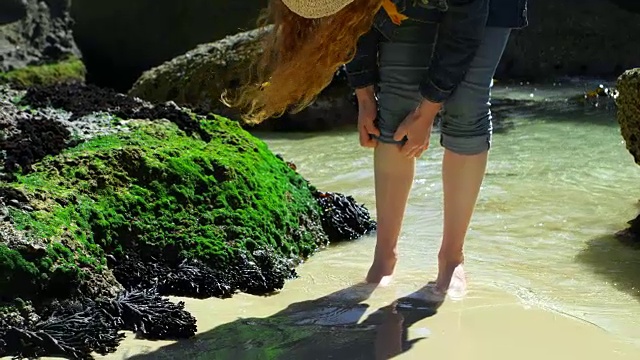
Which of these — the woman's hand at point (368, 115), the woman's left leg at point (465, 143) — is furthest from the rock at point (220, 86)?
the woman's left leg at point (465, 143)

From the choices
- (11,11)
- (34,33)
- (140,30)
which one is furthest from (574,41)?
(11,11)

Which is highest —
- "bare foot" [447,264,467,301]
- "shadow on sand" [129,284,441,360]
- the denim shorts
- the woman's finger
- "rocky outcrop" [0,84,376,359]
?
the denim shorts

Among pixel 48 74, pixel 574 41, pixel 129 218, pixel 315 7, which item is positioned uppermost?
pixel 315 7

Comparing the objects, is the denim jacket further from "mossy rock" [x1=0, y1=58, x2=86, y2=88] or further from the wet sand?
"mossy rock" [x1=0, y1=58, x2=86, y2=88]

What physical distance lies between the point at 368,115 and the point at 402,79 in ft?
0.69

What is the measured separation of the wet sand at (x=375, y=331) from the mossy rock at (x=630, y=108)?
4.85 ft

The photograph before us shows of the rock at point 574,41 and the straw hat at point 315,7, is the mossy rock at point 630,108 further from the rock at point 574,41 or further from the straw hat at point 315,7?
the rock at point 574,41

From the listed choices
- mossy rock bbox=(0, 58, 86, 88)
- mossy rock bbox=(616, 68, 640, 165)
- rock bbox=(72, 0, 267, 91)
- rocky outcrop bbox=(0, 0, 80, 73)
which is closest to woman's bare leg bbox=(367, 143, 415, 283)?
mossy rock bbox=(616, 68, 640, 165)

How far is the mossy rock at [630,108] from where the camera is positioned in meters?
4.36

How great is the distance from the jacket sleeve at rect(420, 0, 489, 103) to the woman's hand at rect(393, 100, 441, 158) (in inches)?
2.9

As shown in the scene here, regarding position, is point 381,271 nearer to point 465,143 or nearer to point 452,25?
point 465,143

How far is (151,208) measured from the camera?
138 inches

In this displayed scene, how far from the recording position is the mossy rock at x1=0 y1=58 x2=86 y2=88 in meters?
9.46

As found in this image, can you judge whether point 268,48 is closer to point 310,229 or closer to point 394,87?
point 394,87
